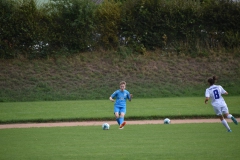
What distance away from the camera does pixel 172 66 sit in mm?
34000

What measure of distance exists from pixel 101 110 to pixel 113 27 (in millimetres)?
13097

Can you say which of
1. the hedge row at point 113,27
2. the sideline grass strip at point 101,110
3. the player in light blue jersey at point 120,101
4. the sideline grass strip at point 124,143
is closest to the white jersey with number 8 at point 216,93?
the sideline grass strip at point 124,143

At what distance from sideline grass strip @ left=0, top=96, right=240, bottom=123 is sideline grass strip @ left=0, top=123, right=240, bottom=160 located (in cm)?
432

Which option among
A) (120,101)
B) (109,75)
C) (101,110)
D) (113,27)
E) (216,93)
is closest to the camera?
(216,93)

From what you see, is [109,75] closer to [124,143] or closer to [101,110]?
[101,110]

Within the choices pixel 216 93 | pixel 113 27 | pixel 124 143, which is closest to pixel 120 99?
pixel 216 93

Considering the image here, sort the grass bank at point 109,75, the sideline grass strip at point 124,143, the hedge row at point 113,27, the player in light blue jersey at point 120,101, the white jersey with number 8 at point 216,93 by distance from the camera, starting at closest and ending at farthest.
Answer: the sideline grass strip at point 124,143 → the white jersey with number 8 at point 216,93 → the player in light blue jersey at point 120,101 → the grass bank at point 109,75 → the hedge row at point 113,27

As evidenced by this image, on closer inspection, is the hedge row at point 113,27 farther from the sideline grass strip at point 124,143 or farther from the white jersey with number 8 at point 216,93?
the white jersey with number 8 at point 216,93

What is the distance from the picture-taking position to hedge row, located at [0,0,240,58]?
35.5 m

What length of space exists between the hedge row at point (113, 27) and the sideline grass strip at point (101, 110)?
8786mm

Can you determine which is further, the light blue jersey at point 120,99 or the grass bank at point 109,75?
the grass bank at point 109,75

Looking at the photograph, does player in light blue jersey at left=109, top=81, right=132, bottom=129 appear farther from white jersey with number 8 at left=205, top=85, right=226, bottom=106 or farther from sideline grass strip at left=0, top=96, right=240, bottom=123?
sideline grass strip at left=0, top=96, right=240, bottom=123

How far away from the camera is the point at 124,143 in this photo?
12.8 metres

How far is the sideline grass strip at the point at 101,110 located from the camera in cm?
2141
